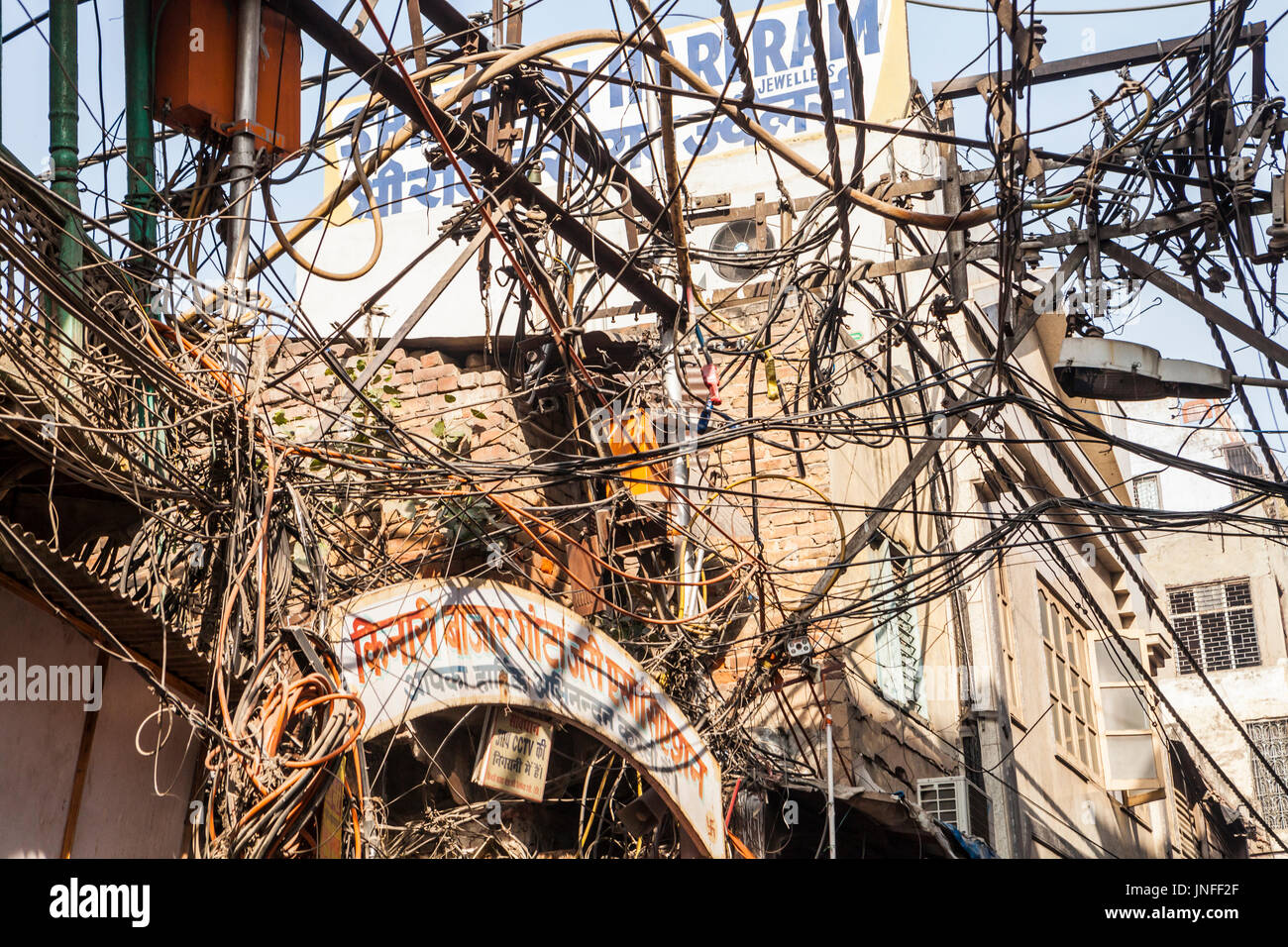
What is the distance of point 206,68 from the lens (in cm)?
668

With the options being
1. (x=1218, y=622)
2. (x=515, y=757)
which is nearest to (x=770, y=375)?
(x=515, y=757)

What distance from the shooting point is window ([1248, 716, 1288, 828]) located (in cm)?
3038

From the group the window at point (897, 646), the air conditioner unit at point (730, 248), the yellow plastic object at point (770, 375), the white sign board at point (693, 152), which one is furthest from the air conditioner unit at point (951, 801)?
the white sign board at point (693, 152)

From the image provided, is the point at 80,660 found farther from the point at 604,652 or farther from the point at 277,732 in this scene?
the point at 604,652

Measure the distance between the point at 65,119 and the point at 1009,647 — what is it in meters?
10.1

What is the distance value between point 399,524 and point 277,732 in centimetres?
342

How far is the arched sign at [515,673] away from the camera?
6062mm

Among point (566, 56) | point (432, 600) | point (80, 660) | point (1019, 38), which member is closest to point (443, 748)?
point (432, 600)

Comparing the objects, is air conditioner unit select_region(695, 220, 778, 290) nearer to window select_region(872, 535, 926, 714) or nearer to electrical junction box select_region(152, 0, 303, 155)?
window select_region(872, 535, 926, 714)

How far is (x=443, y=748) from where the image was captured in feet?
27.3

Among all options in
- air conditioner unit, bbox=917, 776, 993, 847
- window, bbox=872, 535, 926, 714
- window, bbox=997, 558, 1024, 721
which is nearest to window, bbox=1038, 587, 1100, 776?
window, bbox=997, 558, 1024, 721

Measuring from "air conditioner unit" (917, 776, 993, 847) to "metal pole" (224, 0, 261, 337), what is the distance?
22.3 feet

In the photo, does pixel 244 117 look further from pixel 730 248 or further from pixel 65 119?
pixel 730 248
